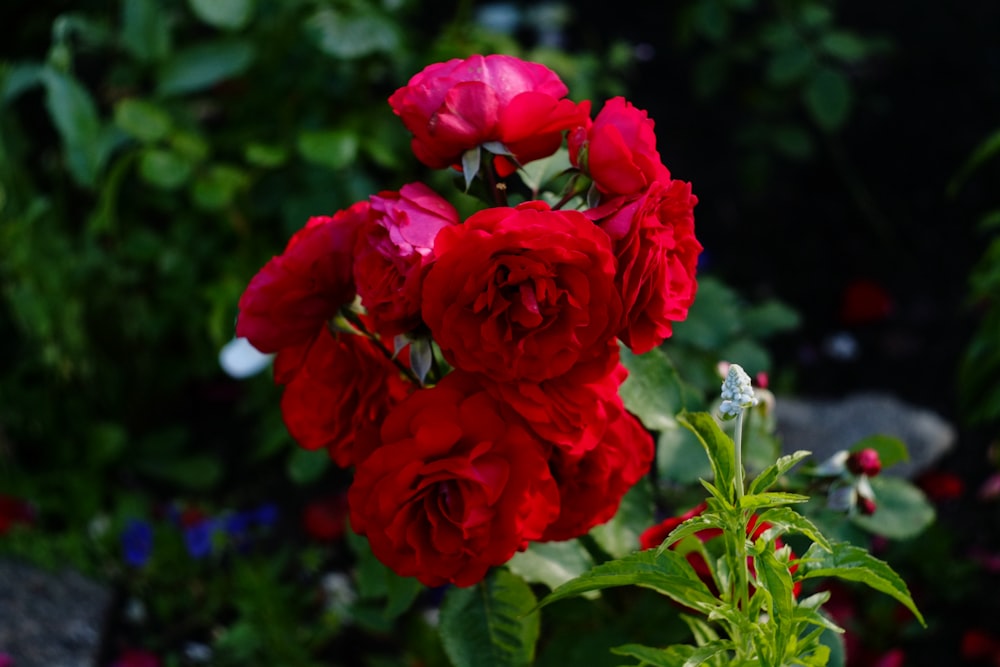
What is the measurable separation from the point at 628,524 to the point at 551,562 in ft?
0.30

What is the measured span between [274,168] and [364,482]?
135 centimetres

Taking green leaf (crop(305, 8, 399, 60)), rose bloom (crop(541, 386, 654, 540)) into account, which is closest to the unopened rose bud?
rose bloom (crop(541, 386, 654, 540))

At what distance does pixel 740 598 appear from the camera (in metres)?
0.89

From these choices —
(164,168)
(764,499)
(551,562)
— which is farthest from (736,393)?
(164,168)

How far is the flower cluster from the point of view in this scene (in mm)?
824

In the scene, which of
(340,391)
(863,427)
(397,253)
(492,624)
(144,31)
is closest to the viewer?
(397,253)

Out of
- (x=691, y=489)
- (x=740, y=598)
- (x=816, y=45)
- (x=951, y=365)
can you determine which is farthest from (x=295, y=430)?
(x=951, y=365)

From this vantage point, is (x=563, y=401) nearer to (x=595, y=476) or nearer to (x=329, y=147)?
(x=595, y=476)

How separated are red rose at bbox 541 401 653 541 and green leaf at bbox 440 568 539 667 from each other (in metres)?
0.13

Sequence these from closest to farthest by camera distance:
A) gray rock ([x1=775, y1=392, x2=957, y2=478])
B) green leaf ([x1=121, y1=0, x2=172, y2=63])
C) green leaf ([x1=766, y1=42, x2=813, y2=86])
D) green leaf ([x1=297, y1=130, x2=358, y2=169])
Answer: green leaf ([x1=297, y1=130, x2=358, y2=169])
green leaf ([x1=121, y1=0, x2=172, y2=63])
gray rock ([x1=775, y1=392, x2=957, y2=478])
green leaf ([x1=766, y1=42, x2=813, y2=86])

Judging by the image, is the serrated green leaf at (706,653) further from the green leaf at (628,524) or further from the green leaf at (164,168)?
the green leaf at (164,168)

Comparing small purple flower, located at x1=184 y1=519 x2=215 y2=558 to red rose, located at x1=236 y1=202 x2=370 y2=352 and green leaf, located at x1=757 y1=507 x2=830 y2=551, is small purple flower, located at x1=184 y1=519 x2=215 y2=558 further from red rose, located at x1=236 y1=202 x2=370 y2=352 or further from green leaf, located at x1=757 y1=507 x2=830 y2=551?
green leaf, located at x1=757 y1=507 x2=830 y2=551

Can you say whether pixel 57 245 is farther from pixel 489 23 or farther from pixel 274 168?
pixel 489 23

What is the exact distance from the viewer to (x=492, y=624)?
1069mm
